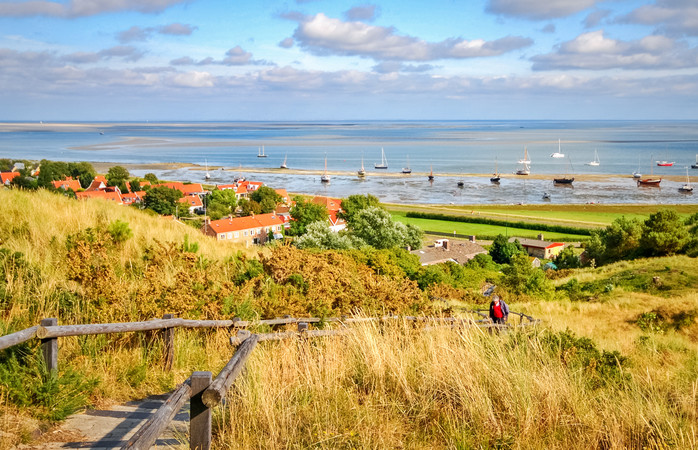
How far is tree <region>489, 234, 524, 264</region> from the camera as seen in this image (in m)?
50.8

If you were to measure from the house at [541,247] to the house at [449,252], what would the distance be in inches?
195

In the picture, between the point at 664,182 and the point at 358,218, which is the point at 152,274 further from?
the point at 664,182

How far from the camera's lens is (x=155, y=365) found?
6.11m

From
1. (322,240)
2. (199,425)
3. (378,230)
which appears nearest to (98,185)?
(378,230)

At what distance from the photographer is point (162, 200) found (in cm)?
6725

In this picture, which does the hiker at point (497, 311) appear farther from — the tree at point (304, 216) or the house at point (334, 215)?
the house at point (334, 215)

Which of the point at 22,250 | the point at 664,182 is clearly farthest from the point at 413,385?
the point at 664,182

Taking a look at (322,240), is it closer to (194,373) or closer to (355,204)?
(355,204)

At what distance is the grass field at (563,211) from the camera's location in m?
64.7

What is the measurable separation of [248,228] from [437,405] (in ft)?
183

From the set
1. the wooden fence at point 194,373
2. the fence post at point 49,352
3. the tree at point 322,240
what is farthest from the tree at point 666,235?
the fence post at point 49,352

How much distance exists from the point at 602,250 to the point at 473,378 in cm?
4222

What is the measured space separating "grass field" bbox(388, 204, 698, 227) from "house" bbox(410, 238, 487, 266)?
16268 mm

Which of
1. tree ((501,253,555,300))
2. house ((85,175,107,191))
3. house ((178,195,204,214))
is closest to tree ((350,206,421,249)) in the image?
tree ((501,253,555,300))
